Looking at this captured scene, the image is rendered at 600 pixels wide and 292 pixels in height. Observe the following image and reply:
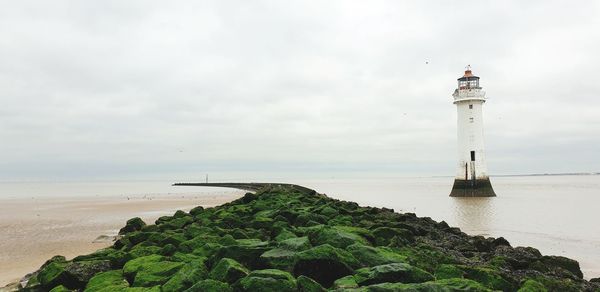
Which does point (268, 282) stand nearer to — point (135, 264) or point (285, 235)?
point (135, 264)

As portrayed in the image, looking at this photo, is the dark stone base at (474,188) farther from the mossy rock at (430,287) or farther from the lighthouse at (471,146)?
the mossy rock at (430,287)

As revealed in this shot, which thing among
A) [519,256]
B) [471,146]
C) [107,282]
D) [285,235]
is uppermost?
[471,146]

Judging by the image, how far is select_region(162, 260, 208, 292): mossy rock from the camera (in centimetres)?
465

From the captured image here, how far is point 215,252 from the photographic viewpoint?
6008 millimetres

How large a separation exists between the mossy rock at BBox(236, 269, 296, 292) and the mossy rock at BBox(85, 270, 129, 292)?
139 cm

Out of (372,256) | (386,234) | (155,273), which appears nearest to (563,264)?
(386,234)

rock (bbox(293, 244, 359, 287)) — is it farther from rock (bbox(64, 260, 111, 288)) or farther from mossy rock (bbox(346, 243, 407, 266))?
rock (bbox(64, 260, 111, 288))

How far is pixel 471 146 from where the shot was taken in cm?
2677

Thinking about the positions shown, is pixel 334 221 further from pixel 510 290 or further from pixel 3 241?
pixel 3 241

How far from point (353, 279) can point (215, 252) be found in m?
2.10

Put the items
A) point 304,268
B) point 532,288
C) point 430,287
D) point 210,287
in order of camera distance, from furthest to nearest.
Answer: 1. point 304,268
2. point 532,288
3. point 210,287
4. point 430,287

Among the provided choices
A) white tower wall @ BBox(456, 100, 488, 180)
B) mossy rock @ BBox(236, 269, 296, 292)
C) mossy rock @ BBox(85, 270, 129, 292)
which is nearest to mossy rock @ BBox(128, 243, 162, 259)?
mossy rock @ BBox(85, 270, 129, 292)

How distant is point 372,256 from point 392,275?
947 millimetres

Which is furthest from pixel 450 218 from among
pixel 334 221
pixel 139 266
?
pixel 139 266
